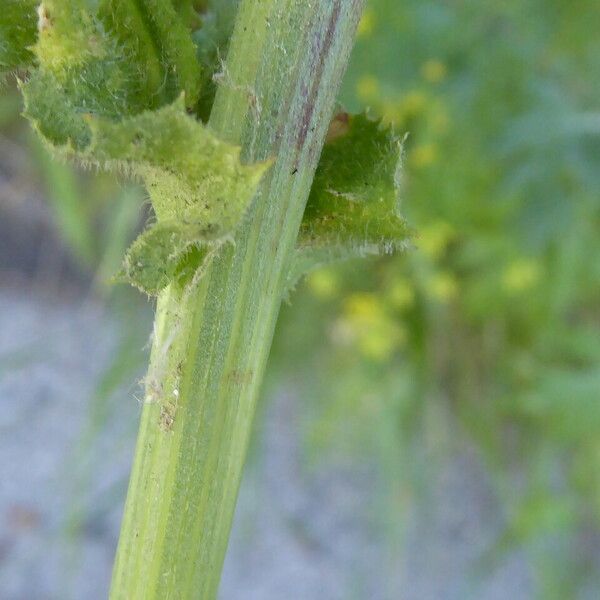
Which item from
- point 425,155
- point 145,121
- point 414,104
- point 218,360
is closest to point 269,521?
point 425,155

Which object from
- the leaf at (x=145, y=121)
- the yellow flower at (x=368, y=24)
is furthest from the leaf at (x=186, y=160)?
the yellow flower at (x=368, y=24)

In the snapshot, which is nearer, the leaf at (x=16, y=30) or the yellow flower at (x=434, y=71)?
the leaf at (x=16, y=30)

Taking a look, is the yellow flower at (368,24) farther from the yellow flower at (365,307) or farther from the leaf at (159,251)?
the leaf at (159,251)

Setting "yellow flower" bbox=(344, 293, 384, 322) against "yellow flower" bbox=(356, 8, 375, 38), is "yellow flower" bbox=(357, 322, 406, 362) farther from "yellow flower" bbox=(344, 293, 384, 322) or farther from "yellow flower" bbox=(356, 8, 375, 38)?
"yellow flower" bbox=(356, 8, 375, 38)

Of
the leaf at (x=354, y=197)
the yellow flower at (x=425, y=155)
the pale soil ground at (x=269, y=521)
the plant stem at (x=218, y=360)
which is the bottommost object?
the plant stem at (x=218, y=360)

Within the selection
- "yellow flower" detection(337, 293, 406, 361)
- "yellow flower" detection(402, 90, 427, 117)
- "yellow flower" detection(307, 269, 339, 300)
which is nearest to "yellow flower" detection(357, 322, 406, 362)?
"yellow flower" detection(337, 293, 406, 361)

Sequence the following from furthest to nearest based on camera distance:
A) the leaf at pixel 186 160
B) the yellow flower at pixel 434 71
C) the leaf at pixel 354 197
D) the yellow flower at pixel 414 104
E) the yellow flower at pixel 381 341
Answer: the yellow flower at pixel 381 341, the yellow flower at pixel 414 104, the yellow flower at pixel 434 71, the leaf at pixel 354 197, the leaf at pixel 186 160

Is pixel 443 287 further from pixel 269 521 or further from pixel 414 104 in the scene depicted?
pixel 269 521

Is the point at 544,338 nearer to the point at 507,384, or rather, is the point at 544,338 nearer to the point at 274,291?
the point at 507,384
